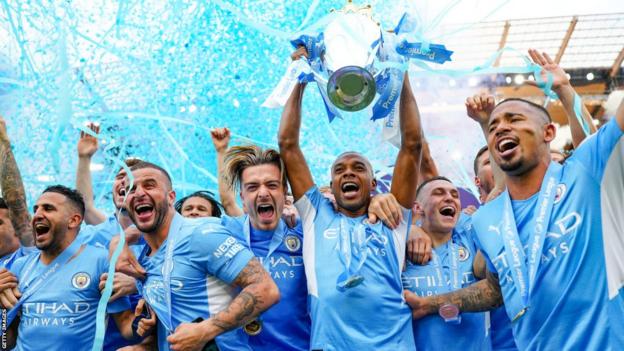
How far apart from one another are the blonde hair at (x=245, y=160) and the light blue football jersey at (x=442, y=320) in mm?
876

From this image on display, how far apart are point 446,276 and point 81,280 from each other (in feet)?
6.25

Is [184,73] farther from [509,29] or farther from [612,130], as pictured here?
[509,29]

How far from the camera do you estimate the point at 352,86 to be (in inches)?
111

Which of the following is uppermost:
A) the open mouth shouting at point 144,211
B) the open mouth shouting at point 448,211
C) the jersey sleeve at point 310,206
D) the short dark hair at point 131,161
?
the short dark hair at point 131,161

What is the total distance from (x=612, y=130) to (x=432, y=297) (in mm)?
1205

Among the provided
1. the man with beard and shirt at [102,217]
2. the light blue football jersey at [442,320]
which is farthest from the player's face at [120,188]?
the light blue football jersey at [442,320]

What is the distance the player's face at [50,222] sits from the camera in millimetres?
3711

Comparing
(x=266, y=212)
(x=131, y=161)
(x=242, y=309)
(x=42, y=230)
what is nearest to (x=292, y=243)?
(x=266, y=212)

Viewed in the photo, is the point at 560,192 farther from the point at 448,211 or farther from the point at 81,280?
the point at 81,280

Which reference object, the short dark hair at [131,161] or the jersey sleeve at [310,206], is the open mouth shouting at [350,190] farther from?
the short dark hair at [131,161]

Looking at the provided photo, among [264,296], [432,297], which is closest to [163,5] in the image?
[264,296]

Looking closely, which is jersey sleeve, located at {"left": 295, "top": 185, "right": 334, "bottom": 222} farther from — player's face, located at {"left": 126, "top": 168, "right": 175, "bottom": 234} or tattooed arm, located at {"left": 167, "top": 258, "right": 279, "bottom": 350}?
player's face, located at {"left": 126, "top": 168, "right": 175, "bottom": 234}

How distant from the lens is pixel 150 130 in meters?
4.18

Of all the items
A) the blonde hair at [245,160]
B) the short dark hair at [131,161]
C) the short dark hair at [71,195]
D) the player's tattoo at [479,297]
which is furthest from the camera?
the short dark hair at [131,161]
